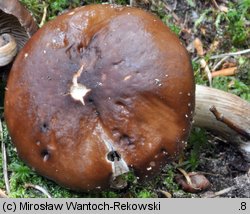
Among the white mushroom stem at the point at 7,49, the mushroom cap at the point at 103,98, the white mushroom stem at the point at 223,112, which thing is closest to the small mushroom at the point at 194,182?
the white mushroom stem at the point at 223,112

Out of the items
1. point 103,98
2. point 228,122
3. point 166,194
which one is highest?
point 103,98

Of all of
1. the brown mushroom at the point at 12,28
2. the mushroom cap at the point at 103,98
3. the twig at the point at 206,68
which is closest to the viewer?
the mushroom cap at the point at 103,98

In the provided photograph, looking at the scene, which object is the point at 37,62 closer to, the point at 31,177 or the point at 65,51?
the point at 65,51

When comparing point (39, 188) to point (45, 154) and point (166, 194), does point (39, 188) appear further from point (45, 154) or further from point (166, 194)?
point (166, 194)

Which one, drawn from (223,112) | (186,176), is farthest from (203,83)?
(186,176)

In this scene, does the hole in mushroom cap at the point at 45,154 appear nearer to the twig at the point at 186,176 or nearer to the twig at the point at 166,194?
the twig at the point at 166,194

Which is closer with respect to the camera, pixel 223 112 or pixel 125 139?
pixel 125 139
